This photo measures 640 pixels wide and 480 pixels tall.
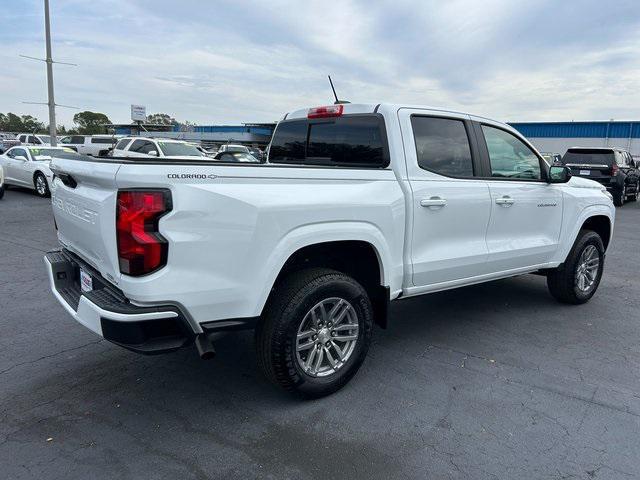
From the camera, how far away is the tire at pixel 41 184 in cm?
1430

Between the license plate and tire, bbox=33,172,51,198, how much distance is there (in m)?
13.0

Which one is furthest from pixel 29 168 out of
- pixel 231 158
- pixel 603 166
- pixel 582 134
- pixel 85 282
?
pixel 582 134

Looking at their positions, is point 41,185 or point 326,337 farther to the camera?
point 41,185

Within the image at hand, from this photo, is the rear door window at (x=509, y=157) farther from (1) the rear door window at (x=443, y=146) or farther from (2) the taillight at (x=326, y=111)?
(2) the taillight at (x=326, y=111)

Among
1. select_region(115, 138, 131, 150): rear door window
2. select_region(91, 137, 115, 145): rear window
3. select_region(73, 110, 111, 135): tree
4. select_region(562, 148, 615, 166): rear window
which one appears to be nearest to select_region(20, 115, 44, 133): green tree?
select_region(73, 110, 111, 135): tree

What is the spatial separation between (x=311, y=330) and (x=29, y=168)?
14645 mm

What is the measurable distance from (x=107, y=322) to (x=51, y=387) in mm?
1264

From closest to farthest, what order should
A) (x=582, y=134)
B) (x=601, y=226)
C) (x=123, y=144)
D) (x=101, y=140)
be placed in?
(x=601, y=226) → (x=123, y=144) → (x=101, y=140) → (x=582, y=134)

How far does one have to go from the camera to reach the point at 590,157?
639 inches

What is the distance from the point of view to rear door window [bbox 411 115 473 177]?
3.76m

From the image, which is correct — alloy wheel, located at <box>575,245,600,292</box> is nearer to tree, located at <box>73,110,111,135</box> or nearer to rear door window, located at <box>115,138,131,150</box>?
rear door window, located at <box>115,138,131,150</box>

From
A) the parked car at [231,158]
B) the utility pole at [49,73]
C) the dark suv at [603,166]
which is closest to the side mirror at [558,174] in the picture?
the parked car at [231,158]

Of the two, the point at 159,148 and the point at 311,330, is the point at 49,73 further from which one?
the point at 311,330

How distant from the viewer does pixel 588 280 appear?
5.48 meters
